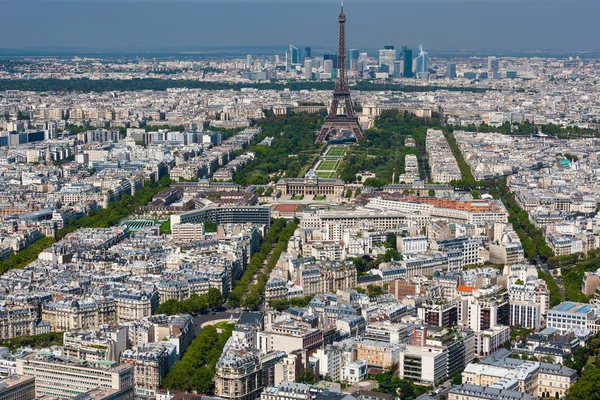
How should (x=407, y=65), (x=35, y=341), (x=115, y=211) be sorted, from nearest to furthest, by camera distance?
(x=35, y=341) → (x=115, y=211) → (x=407, y=65)

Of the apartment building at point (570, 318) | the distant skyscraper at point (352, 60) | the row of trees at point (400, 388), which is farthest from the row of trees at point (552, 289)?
the distant skyscraper at point (352, 60)

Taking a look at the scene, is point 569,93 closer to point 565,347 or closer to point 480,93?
point 480,93

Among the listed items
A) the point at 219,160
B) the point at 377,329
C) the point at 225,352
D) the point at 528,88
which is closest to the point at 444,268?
the point at 377,329

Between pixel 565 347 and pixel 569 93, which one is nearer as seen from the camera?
pixel 565 347

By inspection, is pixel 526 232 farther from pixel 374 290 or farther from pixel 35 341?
pixel 35 341

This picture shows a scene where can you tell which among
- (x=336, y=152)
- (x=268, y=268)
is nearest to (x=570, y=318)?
(x=268, y=268)

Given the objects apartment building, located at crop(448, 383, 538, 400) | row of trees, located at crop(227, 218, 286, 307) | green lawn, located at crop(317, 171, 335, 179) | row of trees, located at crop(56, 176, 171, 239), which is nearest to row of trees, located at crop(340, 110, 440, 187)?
green lawn, located at crop(317, 171, 335, 179)

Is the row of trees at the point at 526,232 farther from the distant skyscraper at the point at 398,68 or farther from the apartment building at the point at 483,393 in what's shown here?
the distant skyscraper at the point at 398,68

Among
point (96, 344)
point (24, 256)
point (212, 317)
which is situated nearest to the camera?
point (96, 344)
